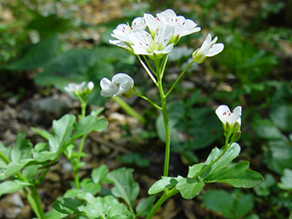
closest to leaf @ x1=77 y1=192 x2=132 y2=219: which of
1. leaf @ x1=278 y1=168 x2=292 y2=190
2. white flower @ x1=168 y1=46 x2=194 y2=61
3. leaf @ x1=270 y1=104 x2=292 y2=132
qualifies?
leaf @ x1=278 y1=168 x2=292 y2=190

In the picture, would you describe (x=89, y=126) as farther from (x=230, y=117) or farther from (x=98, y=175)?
(x=230, y=117)

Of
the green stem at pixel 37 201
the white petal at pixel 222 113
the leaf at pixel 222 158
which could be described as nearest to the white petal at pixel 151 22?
the white petal at pixel 222 113

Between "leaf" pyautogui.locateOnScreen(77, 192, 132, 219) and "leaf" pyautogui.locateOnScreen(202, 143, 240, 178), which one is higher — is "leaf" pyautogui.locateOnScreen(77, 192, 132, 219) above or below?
below

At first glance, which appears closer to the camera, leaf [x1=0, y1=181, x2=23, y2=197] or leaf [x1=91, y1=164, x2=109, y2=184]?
leaf [x1=0, y1=181, x2=23, y2=197]

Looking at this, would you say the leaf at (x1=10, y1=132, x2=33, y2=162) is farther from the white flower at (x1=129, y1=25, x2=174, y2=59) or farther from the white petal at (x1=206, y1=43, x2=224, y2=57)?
the white petal at (x1=206, y1=43, x2=224, y2=57)

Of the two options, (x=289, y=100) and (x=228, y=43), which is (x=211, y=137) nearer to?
(x=289, y=100)

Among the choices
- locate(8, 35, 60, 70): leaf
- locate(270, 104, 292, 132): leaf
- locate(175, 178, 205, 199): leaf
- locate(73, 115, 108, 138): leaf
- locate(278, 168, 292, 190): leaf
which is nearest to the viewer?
locate(175, 178, 205, 199): leaf

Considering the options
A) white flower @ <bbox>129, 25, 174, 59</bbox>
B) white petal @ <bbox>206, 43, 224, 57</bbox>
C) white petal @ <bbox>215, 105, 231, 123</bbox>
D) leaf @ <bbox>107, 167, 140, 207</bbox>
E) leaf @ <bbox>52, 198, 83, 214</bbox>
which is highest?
white flower @ <bbox>129, 25, 174, 59</bbox>

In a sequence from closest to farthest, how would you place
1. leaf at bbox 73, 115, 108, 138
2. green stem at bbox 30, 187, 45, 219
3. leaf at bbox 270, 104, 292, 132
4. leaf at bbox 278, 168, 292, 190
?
1. leaf at bbox 73, 115, 108, 138
2. green stem at bbox 30, 187, 45, 219
3. leaf at bbox 278, 168, 292, 190
4. leaf at bbox 270, 104, 292, 132
